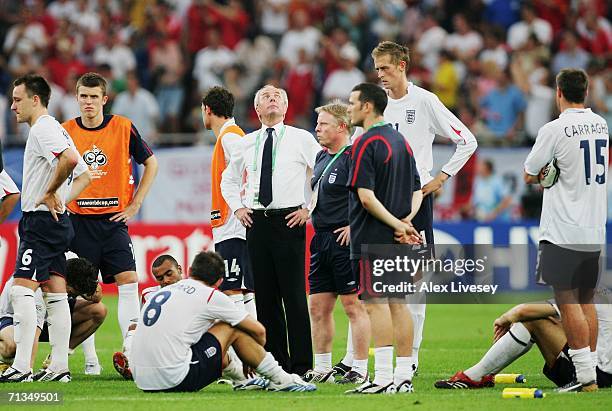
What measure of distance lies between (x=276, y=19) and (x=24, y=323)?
14506 mm

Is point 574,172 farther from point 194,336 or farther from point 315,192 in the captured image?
point 194,336

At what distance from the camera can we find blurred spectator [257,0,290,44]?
23.8m

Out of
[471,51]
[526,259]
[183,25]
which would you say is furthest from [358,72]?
[526,259]

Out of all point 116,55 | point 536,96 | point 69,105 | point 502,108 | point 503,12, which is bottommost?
point 502,108

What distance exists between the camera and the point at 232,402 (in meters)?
8.91

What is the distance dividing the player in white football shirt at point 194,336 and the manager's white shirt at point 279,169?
1.31 m

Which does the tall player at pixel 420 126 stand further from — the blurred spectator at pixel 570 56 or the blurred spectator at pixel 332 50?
the blurred spectator at pixel 570 56

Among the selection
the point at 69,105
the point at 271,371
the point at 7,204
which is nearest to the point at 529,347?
the point at 271,371

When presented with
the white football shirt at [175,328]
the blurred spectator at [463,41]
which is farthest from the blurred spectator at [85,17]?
the white football shirt at [175,328]

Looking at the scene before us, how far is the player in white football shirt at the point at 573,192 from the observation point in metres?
9.60

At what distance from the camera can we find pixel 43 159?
412 inches

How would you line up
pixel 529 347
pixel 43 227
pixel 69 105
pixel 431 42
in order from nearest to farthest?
1. pixel 529 347
2. pixel 43 227
3. pixel 69 105
4. pixel 431 42

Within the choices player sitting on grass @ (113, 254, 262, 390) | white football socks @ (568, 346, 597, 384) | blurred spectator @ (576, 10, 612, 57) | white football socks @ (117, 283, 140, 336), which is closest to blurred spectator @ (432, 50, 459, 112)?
blurred spectator @ (576, 10, 612, 57)

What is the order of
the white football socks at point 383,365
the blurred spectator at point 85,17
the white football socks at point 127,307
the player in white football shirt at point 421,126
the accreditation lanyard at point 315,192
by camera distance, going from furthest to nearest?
the blurred spectator at point 85,17 → the white football socks at point 127,307 → the player in white football shirt at point 421,126 → the accreditation lanyard at point 315,192 → the white football socks at point 383,365
